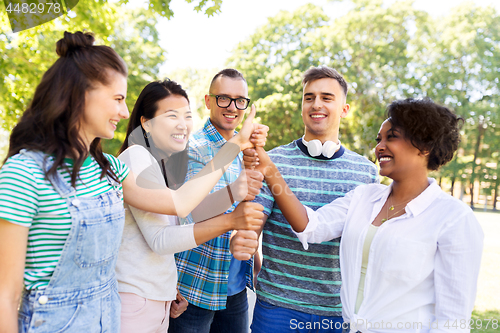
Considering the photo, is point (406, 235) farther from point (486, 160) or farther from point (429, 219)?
point (486, 160)

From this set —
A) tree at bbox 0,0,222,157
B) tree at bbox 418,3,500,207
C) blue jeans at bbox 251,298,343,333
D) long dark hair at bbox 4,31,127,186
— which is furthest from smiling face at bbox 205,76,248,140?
tree at bbox 418,3,500,207

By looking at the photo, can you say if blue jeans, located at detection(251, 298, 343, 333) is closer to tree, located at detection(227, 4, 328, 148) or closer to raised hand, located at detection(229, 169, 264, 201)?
raised hand, located at detection(229, 169, 264, 201)

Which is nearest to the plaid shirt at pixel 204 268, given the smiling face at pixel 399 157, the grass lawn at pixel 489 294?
the smiling face at pixel 399 157

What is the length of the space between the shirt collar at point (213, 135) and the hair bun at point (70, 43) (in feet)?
5.49

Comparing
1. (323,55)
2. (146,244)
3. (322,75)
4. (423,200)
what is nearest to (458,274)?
(423,200)

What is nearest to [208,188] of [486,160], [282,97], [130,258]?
[130,258]

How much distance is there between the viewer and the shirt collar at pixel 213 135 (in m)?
3.29

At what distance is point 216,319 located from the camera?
310 centimetres

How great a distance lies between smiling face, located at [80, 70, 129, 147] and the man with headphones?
99 cm

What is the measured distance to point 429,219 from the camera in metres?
2.02

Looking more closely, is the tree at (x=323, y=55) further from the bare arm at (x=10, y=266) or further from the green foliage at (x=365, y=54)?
the bare arm at (x=10, y=266)

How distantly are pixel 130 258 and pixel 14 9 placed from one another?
462 cm

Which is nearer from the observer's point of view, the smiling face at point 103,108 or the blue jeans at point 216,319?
the smiling face at point 103,108

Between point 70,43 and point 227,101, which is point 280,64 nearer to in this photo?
point 227,101
